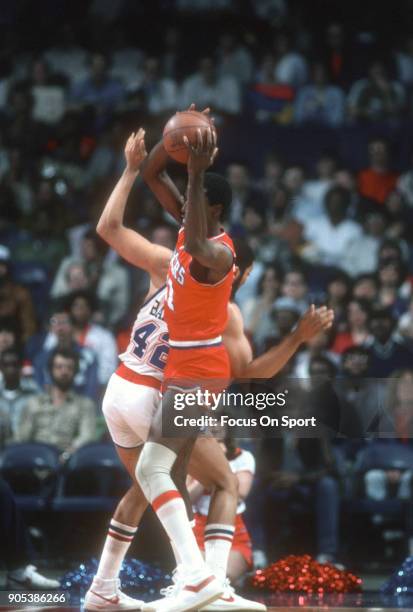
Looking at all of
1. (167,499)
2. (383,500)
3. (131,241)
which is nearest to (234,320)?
(131,241)

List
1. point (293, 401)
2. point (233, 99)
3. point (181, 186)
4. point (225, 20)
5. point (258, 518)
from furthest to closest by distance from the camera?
1. point (225, 20)
2. point (233, 99)
3. point (181, 186)
4. point (258, 518)
5. point (293, 401)

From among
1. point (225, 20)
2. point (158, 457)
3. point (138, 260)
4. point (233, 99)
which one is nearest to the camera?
point (158, 457)

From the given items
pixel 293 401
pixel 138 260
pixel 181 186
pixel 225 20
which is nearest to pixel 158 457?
pixel 138 260

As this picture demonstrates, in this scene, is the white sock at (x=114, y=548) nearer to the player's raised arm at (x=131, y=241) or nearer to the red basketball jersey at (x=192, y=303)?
the red basketball jersey at (x=192, y=303)

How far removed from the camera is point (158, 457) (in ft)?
18.6

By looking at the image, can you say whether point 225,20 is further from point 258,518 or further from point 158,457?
point 158,457

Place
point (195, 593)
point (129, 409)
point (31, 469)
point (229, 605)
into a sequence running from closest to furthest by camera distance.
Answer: point (195, 593) → point (229, 605) → point (129, 409) → point (31, 469)

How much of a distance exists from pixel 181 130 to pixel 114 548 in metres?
2.09

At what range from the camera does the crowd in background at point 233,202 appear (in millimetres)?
10211

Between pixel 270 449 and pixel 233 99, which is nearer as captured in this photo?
pixel 270 449

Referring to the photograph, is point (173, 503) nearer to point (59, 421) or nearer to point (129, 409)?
point (129, 409)

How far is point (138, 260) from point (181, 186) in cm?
663

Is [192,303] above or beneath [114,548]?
above

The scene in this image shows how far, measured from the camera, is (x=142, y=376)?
6164 mm
